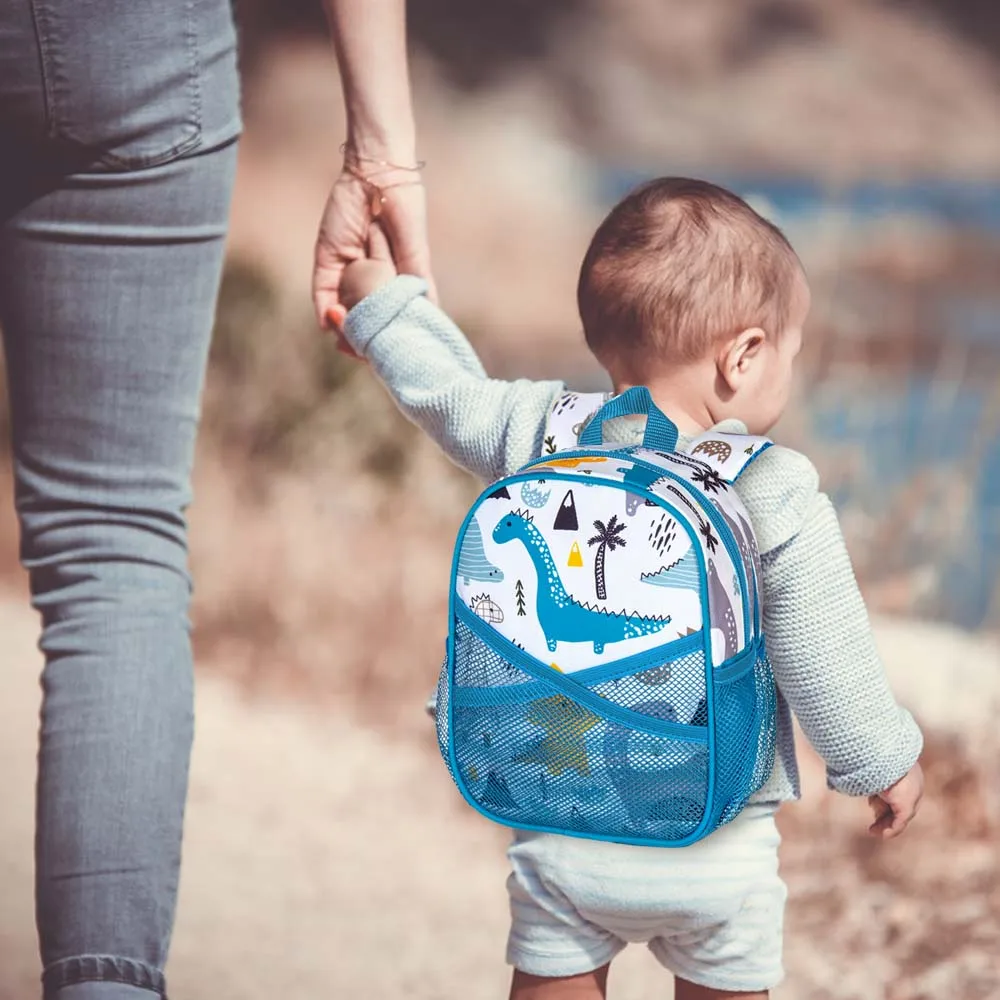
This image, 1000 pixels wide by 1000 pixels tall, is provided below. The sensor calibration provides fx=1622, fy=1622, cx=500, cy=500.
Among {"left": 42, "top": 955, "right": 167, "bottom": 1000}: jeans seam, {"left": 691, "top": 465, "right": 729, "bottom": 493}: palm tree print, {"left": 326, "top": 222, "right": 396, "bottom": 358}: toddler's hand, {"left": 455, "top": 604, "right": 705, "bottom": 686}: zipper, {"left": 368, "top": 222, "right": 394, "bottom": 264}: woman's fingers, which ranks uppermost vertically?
{"left": 368, "top": 222, "right": 394, "bottom": 264}: woman's fingers

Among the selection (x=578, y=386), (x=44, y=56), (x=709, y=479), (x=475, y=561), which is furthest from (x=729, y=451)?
(x=578, y=386)

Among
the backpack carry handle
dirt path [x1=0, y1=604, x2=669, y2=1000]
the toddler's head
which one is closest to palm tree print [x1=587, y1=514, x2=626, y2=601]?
the backpack carry handle

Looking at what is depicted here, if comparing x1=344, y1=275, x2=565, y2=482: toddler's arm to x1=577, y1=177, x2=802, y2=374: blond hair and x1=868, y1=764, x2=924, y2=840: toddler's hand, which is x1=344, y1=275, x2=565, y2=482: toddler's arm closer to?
x1=577, y1=177, x2=802, y2=374: blond hair

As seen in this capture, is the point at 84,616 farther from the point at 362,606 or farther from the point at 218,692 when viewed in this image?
the point at 362,606

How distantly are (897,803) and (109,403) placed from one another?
0.92 m

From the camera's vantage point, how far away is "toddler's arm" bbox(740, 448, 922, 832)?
1554 millimetres

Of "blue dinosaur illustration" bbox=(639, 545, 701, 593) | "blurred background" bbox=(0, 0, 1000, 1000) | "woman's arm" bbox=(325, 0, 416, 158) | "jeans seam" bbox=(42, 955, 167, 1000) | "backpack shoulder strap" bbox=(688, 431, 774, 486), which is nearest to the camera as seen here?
"blue dinosaur illustration" bbox=(639, 545, 701, 593)

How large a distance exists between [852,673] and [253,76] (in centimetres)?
392

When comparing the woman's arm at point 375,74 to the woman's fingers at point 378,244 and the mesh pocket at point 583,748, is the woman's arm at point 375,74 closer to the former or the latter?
the woman's fingers at point 378,244

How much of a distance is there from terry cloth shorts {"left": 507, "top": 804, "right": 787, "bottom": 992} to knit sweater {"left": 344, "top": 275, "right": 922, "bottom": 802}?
8 centimetres

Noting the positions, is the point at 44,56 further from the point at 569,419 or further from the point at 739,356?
the point at 739,356

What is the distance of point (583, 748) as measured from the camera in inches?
58.1

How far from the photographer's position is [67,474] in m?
1.73

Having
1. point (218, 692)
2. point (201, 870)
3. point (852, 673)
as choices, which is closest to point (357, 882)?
point (201, 870)
